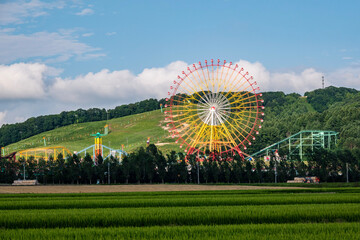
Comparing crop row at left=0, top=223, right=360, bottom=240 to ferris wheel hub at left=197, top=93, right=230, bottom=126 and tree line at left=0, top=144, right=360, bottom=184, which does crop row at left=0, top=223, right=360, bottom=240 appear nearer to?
tree line at left=0, top=144, right=360, bottom=184

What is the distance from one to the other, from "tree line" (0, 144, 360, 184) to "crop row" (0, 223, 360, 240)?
86229mm

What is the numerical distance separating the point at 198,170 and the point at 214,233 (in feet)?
291

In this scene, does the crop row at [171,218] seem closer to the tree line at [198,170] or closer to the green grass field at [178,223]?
the green grass field at [178,223]

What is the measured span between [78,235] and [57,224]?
21.7 ft

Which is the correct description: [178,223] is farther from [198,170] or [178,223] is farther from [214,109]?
[214,109]

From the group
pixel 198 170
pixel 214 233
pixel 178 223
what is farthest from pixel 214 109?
pixel 214 233

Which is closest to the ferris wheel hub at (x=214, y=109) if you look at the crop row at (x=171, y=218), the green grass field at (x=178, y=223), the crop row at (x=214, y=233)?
the green grass field at (x=178, y=223)

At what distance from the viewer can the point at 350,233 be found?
23281 mm

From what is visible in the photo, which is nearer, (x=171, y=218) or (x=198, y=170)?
(x=171, y=218)

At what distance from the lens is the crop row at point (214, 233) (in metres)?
23.0

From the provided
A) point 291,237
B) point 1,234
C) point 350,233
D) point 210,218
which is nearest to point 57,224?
point 1,234

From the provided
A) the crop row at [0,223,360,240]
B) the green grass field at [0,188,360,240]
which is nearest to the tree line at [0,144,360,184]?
the green grass field at [0,188,360,240]

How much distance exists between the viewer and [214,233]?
79.5 feet

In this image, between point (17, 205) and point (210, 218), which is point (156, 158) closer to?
point (17, 205)
